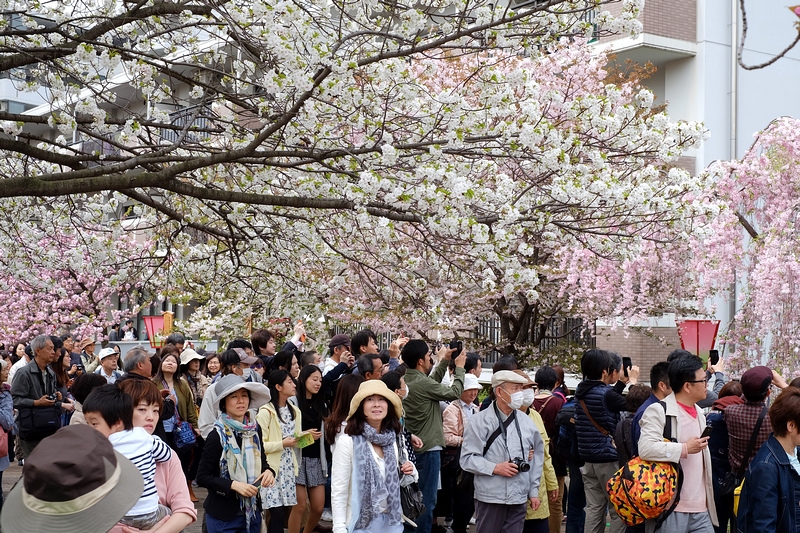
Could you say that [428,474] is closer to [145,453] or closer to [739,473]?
[739,473]

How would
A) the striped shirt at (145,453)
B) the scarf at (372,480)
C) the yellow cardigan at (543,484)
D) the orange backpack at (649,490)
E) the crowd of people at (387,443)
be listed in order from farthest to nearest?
the yellow cardigan at (543,484) → the scarf at (372,480) → the orange backpack at (649,490) → the crowd of people at (387,443) → the striped shirt at (145,453)

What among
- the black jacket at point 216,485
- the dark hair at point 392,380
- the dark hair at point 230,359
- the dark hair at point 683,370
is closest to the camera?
the dark hair at point 683,370

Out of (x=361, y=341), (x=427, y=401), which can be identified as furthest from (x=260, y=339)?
(x=427, y=401)

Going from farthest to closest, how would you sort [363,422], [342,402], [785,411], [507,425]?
1. [342,402]
2. [507,425]
3. [363,422]
4. [785,411]

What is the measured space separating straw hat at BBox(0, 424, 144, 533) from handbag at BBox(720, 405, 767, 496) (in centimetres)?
534

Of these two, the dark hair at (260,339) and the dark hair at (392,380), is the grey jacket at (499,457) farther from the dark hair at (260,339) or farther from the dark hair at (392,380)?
the dark hair at (260,339)

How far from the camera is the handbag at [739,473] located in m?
6.58

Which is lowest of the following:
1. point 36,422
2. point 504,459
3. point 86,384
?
point 36,422

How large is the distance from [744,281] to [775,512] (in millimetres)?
11890

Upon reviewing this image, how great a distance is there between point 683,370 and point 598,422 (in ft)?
6.89

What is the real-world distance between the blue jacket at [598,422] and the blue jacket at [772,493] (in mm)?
2462

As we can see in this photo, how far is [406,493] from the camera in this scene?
610 centimetres

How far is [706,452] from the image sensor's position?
5844mm

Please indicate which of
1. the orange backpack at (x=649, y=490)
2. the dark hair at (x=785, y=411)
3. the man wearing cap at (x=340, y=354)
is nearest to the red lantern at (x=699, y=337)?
the man wearing cap at (x=340, y=354)
